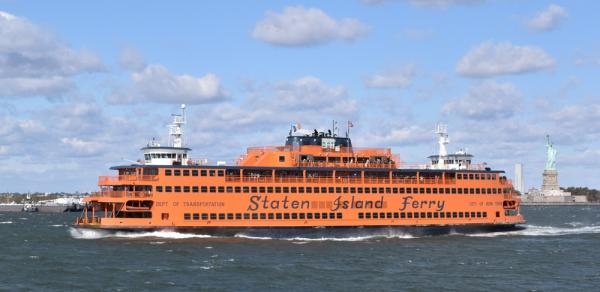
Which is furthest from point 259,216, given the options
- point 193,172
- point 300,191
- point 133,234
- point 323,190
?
point 133,234

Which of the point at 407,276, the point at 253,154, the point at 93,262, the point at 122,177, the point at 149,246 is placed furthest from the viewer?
the point at 253,154

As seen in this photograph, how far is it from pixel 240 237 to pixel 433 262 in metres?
15.3

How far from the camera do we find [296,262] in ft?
149

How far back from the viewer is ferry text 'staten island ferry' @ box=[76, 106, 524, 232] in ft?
182

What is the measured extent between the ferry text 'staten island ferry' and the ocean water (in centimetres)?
124

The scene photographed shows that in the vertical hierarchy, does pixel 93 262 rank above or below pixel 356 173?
below

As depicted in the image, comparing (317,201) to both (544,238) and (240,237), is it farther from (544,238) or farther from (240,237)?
(544,238)

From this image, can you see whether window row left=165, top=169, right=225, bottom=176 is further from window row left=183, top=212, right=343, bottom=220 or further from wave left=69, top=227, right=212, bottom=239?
wave left=69, top=227, right=212, bottom=239

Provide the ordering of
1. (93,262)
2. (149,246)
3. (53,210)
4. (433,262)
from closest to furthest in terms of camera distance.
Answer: (93,262)
(433,262)
(149,246)
(53,210)

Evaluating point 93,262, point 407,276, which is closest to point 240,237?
point 93,262

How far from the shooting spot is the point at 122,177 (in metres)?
56.5

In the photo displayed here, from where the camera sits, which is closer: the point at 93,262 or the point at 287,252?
the point at 93,262

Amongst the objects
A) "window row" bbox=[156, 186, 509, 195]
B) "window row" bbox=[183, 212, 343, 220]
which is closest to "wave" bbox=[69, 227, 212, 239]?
"window row" bbox=[183, 212, 343, 220]

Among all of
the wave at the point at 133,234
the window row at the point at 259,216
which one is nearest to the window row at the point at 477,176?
the window row at the point at 259,216
